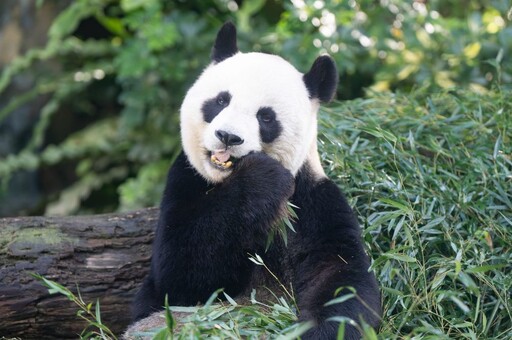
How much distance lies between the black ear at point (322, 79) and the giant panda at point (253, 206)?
0.06 ft

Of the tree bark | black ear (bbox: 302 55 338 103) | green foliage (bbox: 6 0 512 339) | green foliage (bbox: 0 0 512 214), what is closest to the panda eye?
black ear (bbox: 302 55 338 103)

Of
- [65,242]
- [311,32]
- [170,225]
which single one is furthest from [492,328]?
[311,32]

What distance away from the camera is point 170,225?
13.8 ft

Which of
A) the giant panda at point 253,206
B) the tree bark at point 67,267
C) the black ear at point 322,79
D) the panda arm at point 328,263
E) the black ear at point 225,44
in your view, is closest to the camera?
the panda arm at point 328,263

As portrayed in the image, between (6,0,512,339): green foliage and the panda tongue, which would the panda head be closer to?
the panda tongue

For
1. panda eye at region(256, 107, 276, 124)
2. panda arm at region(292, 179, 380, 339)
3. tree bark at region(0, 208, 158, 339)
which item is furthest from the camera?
tree bark at region(0, 208, 158, 339)

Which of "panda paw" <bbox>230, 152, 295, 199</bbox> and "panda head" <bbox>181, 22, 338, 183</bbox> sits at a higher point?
"panda head" <bbox>181, 22, 338, 183</bbox>

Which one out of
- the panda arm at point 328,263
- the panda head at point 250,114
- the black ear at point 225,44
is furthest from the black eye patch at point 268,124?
the black ear at point 225,44

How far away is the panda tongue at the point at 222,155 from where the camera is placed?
13.3ft

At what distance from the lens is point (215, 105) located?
13.8ft

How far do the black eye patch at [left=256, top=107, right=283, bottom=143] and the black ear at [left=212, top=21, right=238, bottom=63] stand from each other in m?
0.63

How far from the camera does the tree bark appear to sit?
4855 millimetres

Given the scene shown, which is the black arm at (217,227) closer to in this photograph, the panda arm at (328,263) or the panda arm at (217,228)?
the panda arm at (217,228)

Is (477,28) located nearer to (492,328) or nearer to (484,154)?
(484,154)
